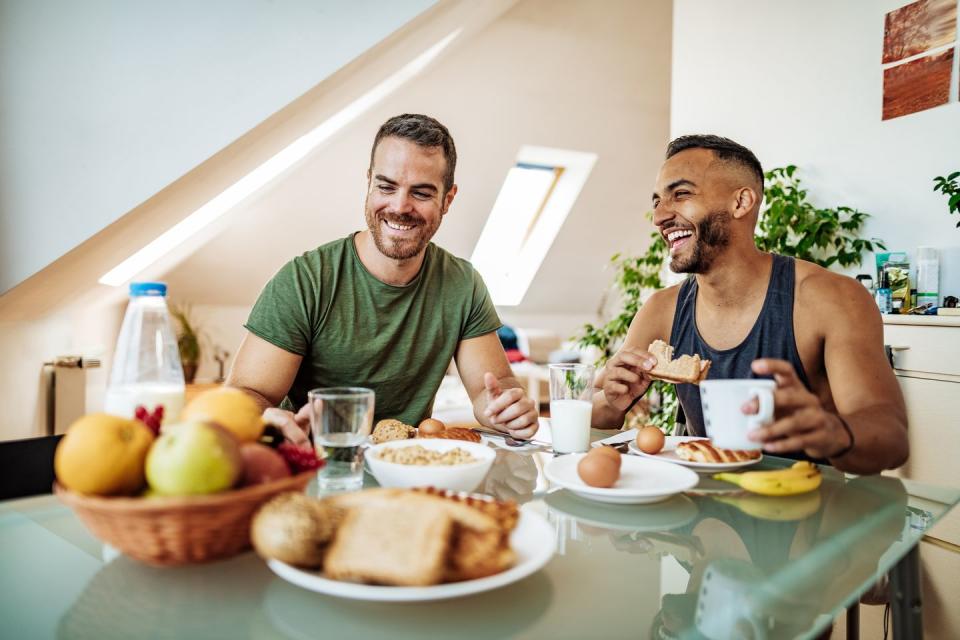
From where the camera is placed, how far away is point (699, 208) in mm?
1690

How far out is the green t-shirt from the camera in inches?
63.7

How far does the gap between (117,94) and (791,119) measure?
2799mm

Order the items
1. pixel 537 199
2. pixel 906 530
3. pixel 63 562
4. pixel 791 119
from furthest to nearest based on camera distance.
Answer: pixel 537 199 → pixel 791 119 → pixel 906 530 → pixel 63 562

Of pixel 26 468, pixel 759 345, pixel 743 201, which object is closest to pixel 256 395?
pixel 26 468

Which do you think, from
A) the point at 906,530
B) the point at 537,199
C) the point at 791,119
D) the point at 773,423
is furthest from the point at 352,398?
the point at 537,199

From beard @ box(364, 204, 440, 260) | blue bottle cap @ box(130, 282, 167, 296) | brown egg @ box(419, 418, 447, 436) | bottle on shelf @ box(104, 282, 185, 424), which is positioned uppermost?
beard @ box(364, 204, 440, 260)

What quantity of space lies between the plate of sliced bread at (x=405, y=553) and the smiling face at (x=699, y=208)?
1.26 m

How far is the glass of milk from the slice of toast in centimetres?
68

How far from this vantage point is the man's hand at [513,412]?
4.34ft

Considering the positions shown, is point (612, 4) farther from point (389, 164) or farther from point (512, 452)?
point (512, 452)

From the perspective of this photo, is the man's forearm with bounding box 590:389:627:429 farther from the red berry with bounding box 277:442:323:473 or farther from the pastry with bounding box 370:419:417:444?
the red berry with bounding box 277:442:323:473

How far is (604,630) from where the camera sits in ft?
1.93

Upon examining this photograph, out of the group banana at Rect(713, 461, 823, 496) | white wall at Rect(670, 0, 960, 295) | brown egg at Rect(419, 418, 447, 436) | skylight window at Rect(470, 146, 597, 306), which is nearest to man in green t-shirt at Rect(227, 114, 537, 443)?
brown egg at Rect(419, 418, 447, 436)

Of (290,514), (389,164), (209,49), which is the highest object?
(209,49)
